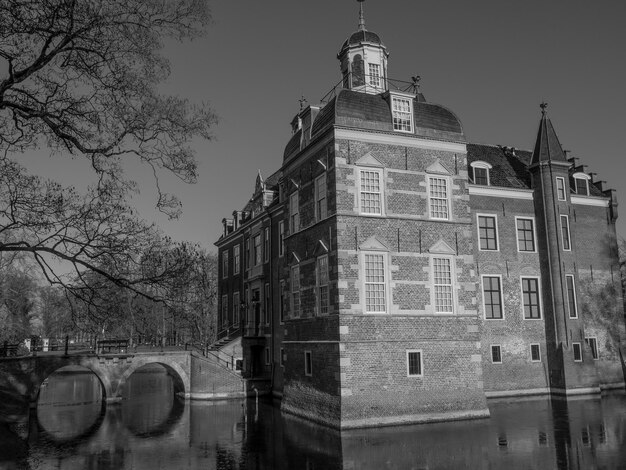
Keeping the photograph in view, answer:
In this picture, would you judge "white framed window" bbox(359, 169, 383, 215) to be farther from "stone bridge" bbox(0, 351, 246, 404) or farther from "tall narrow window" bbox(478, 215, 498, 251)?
"stone bridge" bbox(0, 351, 246, 404)

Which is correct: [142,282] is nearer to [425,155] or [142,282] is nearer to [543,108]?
[425,155]

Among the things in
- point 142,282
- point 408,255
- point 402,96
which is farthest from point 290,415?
point 142,282

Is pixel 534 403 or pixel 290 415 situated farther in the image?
pixel 534 403

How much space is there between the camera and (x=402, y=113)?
978 inches

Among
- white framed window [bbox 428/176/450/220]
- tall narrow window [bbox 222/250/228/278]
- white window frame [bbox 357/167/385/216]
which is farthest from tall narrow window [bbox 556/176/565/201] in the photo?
tall narrow window [bbox 222/250/228/278]

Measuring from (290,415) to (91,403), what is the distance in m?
14.9

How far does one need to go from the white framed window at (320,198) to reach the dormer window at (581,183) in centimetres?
1819

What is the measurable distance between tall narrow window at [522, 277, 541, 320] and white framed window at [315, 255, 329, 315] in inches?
542

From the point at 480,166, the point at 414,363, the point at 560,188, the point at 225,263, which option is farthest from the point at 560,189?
the point at 225,263

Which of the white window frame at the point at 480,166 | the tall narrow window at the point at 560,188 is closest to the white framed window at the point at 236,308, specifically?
the white window frame at the point at 480,166

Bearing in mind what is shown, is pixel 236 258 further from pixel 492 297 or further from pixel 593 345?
pixel 593 345

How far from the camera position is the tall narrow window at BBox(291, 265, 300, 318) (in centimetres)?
2639

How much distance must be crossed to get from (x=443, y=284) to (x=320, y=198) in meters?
6.70

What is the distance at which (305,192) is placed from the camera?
86.1 feet
